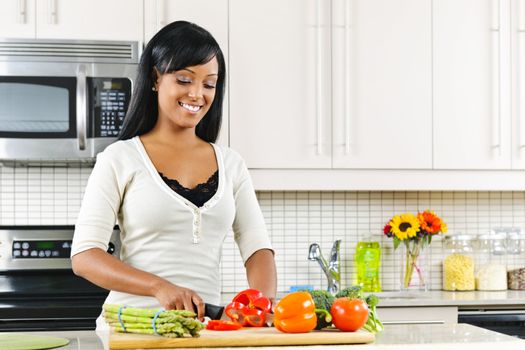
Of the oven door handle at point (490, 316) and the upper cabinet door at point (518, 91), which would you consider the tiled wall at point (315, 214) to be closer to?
the upper cabinet door at point (518, 91)

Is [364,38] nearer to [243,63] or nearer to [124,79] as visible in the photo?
[243,63]

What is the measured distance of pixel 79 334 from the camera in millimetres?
2004

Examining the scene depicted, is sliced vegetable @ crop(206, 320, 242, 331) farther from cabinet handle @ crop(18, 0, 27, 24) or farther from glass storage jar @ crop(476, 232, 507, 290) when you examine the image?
glass storage jar @ crop(476, 232, 507, 290)

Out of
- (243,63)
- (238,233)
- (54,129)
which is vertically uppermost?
(243,63)

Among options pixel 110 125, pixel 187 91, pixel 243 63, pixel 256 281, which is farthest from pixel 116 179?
pixel 243 63

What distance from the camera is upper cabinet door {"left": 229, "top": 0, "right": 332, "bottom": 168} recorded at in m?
3.48

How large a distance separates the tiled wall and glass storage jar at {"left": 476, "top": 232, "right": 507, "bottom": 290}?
73mm

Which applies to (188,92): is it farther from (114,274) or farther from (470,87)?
(470,87)

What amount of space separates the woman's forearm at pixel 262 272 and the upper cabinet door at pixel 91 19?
1437 millimetres

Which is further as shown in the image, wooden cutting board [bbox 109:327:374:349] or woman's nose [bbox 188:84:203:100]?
woman's nose [bbox 188:84:203:100]

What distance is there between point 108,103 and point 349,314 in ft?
5.87

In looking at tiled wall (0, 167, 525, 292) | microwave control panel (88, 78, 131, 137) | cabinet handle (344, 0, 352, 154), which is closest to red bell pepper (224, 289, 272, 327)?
microwave control panel (88, 78, 131, 137)

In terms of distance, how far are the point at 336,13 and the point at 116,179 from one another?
5.59ft

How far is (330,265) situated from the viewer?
12.0 feet
